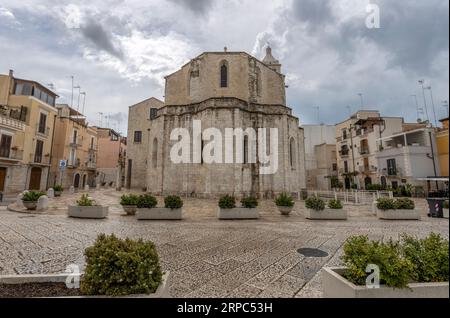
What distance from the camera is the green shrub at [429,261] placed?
2.27 meters

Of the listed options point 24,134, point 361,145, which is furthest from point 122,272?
point 361,145

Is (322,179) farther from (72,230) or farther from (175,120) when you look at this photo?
(72,230)

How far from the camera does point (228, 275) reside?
3.65 m

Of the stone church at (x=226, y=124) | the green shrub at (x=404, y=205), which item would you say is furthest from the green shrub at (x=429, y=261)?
the stone church at (x=226, y=124)

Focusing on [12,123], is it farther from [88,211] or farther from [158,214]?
[158,214]

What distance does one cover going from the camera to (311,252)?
5078mm

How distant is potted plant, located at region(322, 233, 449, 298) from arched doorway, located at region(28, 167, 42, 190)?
30.8 metres

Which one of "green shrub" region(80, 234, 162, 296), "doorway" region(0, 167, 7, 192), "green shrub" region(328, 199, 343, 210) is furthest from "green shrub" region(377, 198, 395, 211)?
"doorway" region(0, 167, 7, 192)

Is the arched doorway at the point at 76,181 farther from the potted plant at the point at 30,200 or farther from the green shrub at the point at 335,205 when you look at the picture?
the green shrub at the point at 335,205

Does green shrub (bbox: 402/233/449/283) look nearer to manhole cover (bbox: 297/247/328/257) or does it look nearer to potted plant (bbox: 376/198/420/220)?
manhole cover (bbox: 297/247/328/257)

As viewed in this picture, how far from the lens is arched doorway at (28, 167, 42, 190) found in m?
23.3

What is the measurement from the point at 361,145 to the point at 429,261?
3179 cm

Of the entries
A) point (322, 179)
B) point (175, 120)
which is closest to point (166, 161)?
point (175, 120)
